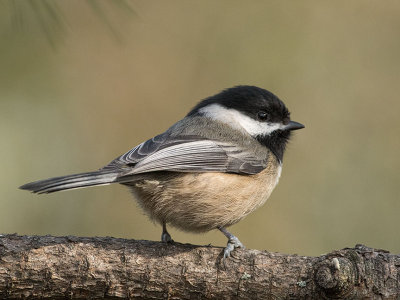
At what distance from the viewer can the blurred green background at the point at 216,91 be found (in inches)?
190

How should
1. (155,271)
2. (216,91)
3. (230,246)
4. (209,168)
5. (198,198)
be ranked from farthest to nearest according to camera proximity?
(216,91), (209,168), (198,198), (230,246), (155,271)

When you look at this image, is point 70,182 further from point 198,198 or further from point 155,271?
point 198,198

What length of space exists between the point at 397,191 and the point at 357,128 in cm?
69

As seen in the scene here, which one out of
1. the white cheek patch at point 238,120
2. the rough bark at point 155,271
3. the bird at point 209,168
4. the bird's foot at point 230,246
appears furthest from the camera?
the white cheek patch at point 238,120

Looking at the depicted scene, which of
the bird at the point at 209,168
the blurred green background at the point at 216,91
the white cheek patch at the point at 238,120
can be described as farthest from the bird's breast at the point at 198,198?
the blurred green background at the point at 216,91

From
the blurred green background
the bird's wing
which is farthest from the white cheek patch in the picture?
the blurred green background

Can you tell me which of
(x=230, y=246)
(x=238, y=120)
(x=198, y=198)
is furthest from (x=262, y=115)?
(x=230, y=246)

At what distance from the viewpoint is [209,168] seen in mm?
3248

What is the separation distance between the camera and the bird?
3.09 metres

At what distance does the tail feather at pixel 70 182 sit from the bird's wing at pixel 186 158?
0.30 feet

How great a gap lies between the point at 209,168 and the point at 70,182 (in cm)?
86

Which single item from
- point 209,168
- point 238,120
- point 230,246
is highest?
point 238,120

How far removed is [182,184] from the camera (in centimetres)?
314

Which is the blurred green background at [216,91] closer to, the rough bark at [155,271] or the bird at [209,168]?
the bird at [209,168]
